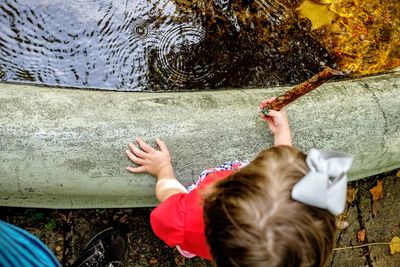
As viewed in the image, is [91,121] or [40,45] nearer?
[91,121]

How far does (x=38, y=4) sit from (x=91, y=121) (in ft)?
2.33

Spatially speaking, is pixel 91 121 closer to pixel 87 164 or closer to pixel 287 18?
pixel 87 164

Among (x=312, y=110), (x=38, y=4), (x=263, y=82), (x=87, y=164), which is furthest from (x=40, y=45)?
(x=312, y=110)

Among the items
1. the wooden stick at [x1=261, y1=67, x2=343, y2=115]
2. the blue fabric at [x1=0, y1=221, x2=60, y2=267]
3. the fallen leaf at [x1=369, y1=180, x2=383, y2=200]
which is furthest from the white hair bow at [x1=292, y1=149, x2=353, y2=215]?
the fallen leaf at [x1=369, y1=180, x2=383, y2=200]

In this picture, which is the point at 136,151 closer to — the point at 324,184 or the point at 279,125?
the point at 279,125

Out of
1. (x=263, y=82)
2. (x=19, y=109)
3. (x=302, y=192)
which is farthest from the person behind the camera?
(x=263, y=82)

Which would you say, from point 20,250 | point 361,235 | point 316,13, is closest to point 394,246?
point 361,235

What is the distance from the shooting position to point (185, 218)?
6.45 ft

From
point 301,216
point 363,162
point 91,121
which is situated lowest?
point 363,162

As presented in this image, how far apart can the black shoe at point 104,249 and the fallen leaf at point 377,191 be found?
1.40 m

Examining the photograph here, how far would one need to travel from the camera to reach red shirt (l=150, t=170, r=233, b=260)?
6.38 feet

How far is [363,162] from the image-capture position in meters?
2.26

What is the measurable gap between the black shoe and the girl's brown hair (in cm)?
98

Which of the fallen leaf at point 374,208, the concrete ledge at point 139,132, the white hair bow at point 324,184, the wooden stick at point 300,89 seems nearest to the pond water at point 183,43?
the concrete ledge at point 139,132
